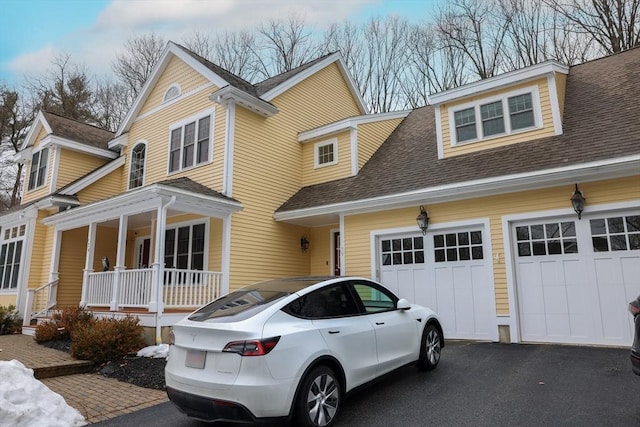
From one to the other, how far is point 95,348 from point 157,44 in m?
23.9

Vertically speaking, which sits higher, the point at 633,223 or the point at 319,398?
the point at 633,223

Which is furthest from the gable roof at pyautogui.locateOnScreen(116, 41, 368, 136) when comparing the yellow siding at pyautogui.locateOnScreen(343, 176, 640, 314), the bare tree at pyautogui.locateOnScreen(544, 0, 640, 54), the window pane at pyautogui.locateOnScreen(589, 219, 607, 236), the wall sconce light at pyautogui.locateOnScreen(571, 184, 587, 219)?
the bare tree at pyautogui.locateOnScreen(544, 0, 640, 54)

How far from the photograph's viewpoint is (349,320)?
4457 millimetres

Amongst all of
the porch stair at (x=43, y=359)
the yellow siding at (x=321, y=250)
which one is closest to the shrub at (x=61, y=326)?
the porch stair at (x=43, y=359)

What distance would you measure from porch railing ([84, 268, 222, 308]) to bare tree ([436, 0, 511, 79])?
18444mm

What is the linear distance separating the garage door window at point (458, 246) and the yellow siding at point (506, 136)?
233 cm

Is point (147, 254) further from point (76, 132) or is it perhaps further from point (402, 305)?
point (402, 305)

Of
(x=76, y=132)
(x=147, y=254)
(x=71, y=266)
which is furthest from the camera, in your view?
(x=76, y=132)

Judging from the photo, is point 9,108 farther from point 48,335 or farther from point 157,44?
point 48,335

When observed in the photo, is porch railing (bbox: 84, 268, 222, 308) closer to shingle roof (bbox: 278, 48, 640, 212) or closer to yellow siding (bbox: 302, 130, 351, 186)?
shingle roof (bbox: 278, 48, 640, 212)

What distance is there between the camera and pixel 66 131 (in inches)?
568

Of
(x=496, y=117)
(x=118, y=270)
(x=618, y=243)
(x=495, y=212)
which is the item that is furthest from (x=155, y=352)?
(x=496, y=117)

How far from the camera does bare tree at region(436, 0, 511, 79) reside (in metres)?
21.3

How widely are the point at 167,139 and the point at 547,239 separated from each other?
36.1 ft
